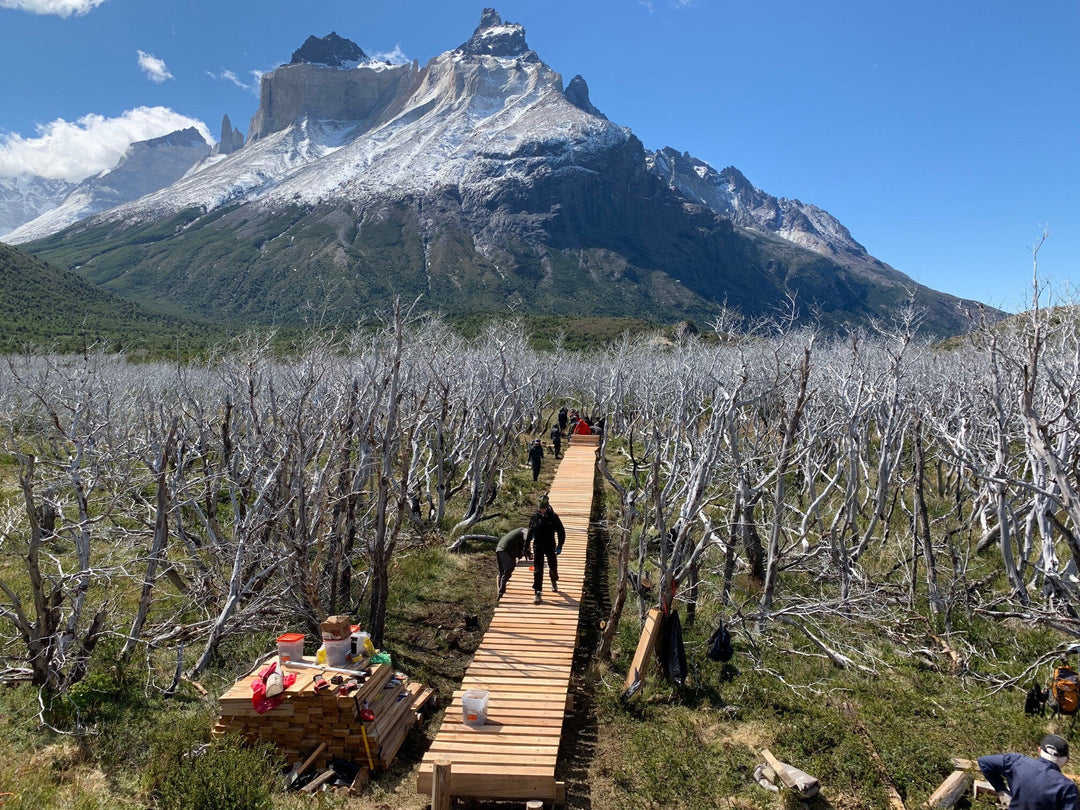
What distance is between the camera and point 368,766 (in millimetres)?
6555

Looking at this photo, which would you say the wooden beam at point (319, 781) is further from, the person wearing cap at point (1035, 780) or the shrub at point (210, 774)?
the person wearing cap at point (1035, 780)

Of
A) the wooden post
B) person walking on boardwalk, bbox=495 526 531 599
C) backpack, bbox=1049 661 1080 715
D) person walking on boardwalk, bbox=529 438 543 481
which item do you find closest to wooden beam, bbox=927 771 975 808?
backpack, bbox=1049 661 1080 715

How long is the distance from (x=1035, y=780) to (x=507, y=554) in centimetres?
717

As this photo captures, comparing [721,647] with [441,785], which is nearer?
[441,785]

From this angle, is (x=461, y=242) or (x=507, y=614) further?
(x=461, y=242)

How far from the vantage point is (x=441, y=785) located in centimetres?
568

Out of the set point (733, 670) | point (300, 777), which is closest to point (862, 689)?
point (733, 670)

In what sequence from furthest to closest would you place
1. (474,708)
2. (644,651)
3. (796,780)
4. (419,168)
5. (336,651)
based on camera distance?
(419,168) < (644,651) < (336,651) < (474,708) < (796,780)

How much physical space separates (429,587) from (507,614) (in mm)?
2902

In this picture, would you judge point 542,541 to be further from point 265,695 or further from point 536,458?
point 536,458

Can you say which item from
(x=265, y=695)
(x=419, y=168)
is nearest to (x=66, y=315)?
(x=265, y=695)

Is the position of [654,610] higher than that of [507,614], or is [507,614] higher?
[654,610]

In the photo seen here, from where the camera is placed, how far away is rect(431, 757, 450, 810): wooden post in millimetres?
5645

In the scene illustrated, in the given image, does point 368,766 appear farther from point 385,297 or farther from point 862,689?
point 385,297
